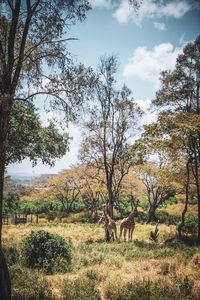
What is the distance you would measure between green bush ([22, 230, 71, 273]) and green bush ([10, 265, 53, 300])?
3.74 feet

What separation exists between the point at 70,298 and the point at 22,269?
11.9 feet

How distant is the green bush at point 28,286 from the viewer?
27.3 ft

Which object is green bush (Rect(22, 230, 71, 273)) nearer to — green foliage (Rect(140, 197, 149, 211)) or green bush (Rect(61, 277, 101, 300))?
green bush (Rect(61, 277, 101, 300))

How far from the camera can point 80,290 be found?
27.9 feet

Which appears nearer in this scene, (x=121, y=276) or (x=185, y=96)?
(x=121, y=276)

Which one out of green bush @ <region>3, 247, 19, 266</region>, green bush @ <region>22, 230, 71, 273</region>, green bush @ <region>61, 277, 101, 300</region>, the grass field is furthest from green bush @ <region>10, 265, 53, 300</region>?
green bush @ <region>3, 247, 19, 266</region>

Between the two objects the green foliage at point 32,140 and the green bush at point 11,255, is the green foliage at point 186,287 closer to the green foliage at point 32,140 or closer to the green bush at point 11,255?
the green bush at point 11,255

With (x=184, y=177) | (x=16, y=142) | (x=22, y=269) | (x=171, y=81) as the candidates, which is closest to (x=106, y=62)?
(x=171, y=81)

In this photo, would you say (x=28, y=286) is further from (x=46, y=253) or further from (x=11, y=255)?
(x=11, y=255)

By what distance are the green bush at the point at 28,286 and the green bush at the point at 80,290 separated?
0.45 metres

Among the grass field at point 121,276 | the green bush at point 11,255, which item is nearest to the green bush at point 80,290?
the grass field at point 121,276

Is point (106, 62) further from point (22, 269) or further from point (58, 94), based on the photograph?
point (22, 269)

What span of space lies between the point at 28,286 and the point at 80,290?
1.68 metres

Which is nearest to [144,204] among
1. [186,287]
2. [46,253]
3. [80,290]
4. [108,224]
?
[108,224]
